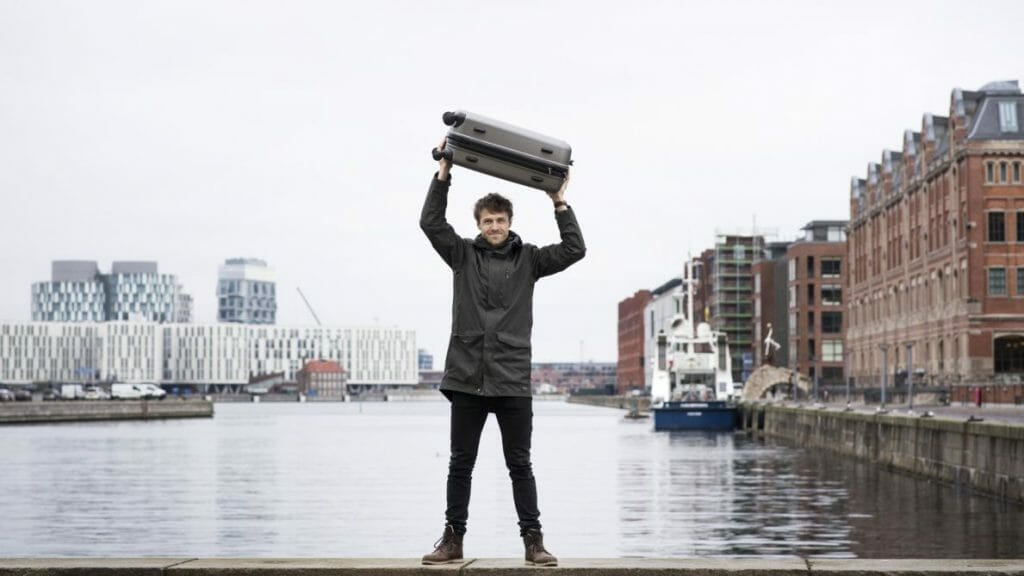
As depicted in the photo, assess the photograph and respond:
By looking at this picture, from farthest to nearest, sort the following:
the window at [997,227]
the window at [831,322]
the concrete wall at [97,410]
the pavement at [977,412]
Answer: the window at [831,322]
the concrete wall at [97,410]
the window at [997,227]
the pavement at [977,412]

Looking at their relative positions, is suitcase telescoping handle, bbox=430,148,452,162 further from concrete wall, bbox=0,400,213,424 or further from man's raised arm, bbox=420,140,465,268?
concrete wall, bbox=0,400,213,424

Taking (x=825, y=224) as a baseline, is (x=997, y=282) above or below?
below

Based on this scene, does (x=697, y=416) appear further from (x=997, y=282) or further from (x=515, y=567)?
(x=515, y=567)

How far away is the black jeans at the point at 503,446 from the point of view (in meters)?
10.5

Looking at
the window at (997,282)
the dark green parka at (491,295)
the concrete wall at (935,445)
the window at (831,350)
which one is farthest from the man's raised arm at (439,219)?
the window at (831,350)

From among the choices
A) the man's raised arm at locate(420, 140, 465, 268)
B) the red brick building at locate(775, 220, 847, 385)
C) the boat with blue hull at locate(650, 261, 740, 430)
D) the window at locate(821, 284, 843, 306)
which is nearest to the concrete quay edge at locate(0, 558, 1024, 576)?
the man's raised arm at locate(420, 140, 465, 268)

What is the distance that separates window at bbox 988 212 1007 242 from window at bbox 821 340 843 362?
6028cm

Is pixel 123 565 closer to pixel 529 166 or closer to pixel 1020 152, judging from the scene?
pixel 529 166

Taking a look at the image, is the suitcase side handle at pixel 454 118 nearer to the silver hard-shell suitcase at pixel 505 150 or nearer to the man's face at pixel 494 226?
the silver hard-shell suitcase at pixel 505 150

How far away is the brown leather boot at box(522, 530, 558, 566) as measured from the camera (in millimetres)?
10039

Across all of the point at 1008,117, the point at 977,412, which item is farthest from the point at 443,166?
the point at 1008,117

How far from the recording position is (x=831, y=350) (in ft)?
478

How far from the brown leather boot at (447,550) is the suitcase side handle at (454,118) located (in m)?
2.76

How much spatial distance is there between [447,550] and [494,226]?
2.26 meters
